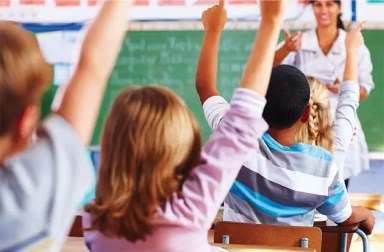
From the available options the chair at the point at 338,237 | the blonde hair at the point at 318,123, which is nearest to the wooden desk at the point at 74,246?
the blonde hair at the point at 318,123

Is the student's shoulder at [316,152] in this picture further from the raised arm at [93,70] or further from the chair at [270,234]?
the raised arm at [93,70]

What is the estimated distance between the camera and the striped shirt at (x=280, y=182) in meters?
2.26

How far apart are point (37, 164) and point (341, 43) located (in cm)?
352

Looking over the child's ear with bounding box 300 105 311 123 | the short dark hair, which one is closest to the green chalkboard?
the child's ear with bounding box 300 105 311 123

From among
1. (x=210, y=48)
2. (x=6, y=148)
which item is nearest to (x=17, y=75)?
(x=6, y=148)

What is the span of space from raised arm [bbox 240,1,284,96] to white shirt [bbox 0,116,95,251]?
0.48 m

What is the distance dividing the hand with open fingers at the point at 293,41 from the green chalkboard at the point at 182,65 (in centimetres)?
23

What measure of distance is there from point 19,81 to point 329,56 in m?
3.52

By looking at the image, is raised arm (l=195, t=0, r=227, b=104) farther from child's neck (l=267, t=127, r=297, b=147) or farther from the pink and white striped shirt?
the pink and white striped shirt

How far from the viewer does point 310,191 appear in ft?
7.55

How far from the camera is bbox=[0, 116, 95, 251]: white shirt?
90 centimetres

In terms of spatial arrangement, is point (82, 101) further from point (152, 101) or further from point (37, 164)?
point (152, 101)

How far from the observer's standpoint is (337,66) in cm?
420

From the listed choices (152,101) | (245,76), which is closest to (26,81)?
(152,101)
